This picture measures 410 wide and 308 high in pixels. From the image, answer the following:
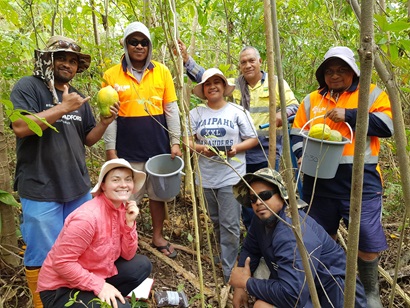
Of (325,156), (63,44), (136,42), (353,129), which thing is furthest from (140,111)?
(353,129)

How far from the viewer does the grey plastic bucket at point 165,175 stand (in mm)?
2887

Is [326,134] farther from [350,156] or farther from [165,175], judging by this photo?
[165,175]

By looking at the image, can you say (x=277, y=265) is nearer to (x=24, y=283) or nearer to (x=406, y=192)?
(x=406, y=192)

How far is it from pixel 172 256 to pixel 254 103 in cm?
169

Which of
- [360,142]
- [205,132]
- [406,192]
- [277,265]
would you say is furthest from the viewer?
[205,132]

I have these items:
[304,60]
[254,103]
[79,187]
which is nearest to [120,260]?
[79,187]

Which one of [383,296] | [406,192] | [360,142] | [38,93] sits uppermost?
[38,93]

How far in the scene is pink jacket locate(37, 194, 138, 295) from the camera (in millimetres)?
2115

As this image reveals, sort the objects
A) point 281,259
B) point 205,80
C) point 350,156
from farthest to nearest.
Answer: point 205,80 < point 350,156 < point 281,259

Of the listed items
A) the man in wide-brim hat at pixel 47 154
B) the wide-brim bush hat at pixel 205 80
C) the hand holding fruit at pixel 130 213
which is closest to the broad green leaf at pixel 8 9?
the man in wide-brim hat at pixel 47 154

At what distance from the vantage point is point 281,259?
2.17 meters

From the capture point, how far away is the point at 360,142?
890 mm

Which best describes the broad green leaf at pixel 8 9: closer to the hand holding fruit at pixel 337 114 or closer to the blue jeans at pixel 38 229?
the blue jeans at pixel 38 229

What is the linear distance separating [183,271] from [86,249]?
1341mm
